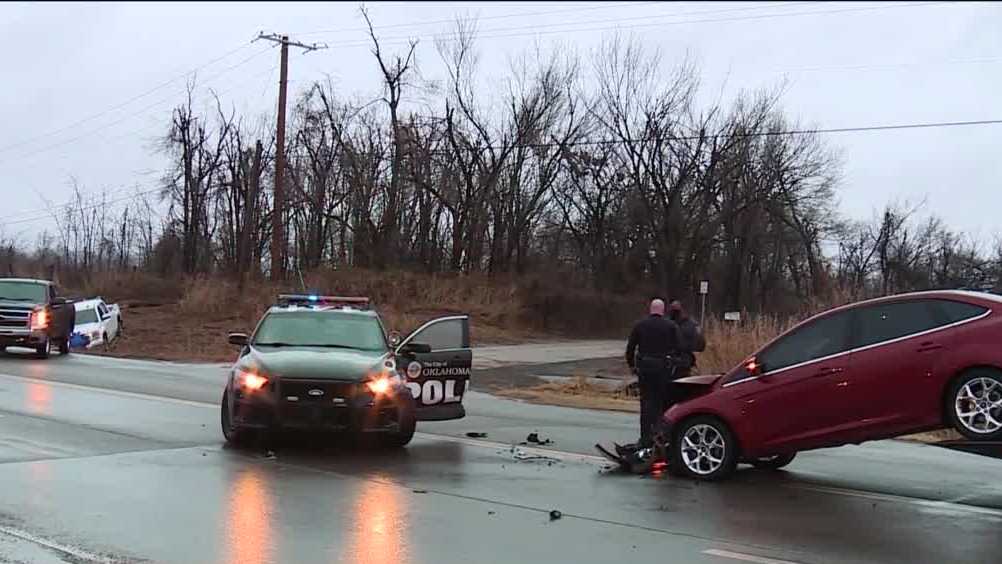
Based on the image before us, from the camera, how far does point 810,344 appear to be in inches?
377

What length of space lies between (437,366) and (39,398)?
6.82 m

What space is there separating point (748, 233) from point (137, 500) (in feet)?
165

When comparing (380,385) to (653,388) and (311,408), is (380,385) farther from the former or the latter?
(653,388)

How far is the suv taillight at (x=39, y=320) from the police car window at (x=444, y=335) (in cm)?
1578

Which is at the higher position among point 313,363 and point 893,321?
point 893,321

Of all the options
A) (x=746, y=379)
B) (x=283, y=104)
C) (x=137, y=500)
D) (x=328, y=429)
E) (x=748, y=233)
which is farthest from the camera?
(x=748, y=233)

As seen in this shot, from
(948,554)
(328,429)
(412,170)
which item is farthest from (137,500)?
(412,170)

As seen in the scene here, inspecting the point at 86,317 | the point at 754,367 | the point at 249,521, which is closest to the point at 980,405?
the point at 754,367

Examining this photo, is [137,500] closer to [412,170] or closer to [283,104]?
[283,104]

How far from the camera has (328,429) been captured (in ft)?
34.9

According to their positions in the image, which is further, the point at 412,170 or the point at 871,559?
the point at 412,170

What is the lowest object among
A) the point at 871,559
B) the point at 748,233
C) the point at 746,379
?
the point at 871,559

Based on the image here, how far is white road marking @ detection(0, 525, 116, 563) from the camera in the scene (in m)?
6.36

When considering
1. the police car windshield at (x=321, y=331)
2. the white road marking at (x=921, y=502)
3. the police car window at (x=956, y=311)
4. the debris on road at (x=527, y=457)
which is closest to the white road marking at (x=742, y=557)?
the white road marking at (x=921, y=502)
